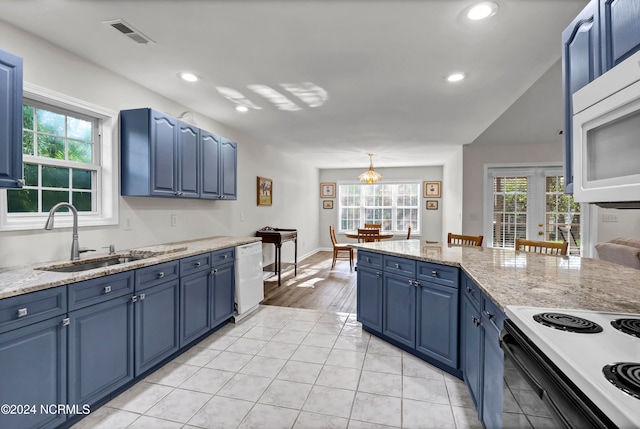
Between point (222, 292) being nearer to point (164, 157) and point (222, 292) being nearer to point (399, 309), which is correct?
point (164, 157)

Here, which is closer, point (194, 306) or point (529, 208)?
point (194, 306)

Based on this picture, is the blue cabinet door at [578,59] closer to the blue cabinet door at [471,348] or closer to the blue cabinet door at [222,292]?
the blue cabinet door at [471,348]

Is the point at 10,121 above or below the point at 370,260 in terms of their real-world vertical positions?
above

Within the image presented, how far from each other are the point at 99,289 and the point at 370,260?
7.08 ft

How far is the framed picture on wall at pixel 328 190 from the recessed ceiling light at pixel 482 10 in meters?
7.03

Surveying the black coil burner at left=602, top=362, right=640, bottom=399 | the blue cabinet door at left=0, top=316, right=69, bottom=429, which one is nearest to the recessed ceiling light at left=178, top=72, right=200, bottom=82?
the blue cabinet door at left=0, top=316, right=69, bottom=429

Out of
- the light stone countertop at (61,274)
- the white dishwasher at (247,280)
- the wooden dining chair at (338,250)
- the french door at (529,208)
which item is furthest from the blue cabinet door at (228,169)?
the french door at (529,208)

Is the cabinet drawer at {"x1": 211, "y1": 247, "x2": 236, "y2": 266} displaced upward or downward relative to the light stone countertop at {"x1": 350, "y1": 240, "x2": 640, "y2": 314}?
downward

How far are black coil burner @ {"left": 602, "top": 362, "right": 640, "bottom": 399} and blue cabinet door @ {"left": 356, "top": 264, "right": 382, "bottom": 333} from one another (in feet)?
6.97

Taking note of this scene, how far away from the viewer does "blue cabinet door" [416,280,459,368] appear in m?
2.21

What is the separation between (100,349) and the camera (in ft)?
6.07

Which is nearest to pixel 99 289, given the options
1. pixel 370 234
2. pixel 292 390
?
pixel 292 390

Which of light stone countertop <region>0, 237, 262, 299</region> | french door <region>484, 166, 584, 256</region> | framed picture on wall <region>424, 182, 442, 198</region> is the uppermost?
framed picture on wall <region>424, 182, 442, 198</region>

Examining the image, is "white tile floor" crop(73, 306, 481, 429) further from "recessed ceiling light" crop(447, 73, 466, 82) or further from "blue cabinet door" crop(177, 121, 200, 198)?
"recessed ceiling light" crop(447, 73, 466, 82)
